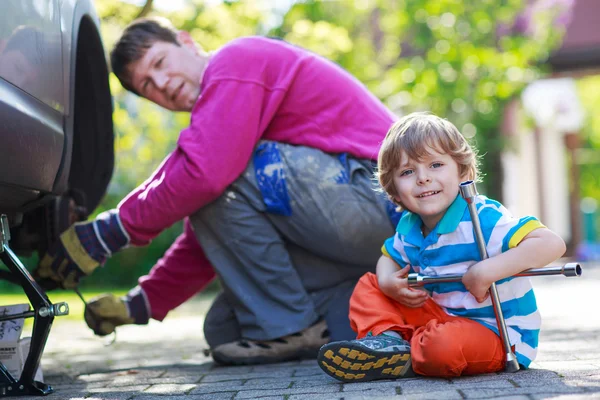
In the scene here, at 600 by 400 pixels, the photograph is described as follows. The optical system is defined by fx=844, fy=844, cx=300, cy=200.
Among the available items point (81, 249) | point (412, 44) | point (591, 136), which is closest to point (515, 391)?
point (81, 249)

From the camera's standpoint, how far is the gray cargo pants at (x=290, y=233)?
3.21m

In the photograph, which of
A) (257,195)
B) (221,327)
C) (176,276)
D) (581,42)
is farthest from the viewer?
(581,42)

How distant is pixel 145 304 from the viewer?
3.57m

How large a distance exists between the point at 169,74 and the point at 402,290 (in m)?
1.47

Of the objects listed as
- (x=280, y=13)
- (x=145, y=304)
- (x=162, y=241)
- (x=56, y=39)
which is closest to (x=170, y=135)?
(x=162, y=241)

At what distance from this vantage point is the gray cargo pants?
3.21 m

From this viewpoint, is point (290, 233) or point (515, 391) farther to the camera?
point (290, 233)

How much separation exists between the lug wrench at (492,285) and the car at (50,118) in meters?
1.21

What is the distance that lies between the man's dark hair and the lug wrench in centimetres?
166

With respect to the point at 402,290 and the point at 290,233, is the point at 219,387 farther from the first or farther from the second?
the point at 290,233

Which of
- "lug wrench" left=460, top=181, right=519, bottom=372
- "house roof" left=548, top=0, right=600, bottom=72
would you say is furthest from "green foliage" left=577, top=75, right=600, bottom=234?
"lug wrench" left=460, top=181, right=519, bottom=372

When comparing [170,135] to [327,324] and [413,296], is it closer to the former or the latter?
[327,324]

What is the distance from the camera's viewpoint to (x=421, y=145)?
2.48 metres

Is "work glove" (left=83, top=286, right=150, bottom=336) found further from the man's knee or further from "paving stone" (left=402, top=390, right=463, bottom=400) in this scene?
"paving stone" (left=402, top=390, right=463, bottom=400)
